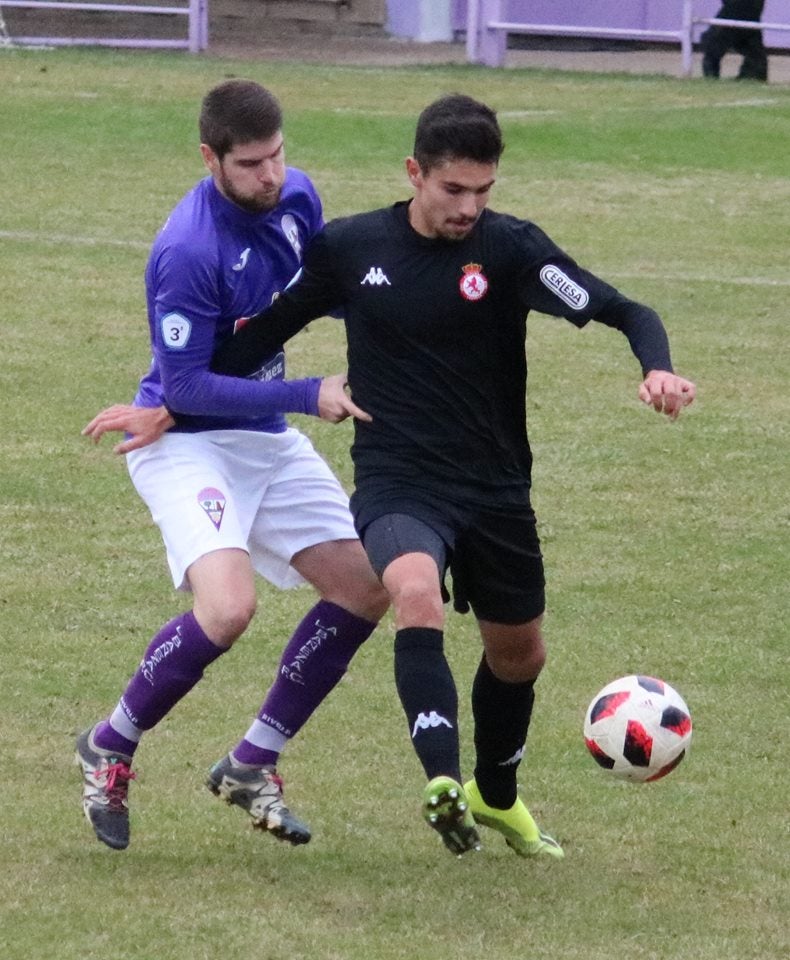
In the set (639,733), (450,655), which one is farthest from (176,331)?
(450,655)

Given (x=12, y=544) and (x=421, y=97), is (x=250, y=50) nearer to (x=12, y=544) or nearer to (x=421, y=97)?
(x=421, y=97)

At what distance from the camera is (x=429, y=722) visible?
502 centimetres

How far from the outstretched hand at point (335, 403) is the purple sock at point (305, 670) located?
700 millimetres

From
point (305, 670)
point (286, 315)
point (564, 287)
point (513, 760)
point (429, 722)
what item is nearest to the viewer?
point (429, 722)

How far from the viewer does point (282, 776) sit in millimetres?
6199

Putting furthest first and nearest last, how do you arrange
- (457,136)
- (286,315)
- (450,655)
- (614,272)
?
(614,272)
(450,655)
(286,315)
(457,136)

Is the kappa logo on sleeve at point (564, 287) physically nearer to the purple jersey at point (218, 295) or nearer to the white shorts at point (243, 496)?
the purple jersey at point (218, 295)

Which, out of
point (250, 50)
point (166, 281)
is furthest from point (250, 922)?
point (250, 50)

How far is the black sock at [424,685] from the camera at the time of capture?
16.4 ft

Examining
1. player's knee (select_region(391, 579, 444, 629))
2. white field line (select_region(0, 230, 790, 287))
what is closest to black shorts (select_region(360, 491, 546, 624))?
player's knee (select_region(391, 579, 444, 629))

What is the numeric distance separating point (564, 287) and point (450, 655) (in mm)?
2420

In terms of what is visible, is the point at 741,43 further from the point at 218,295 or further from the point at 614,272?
the point at 218,295

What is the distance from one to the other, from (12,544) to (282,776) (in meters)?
2.79

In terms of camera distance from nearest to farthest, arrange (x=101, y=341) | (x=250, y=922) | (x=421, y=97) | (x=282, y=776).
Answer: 1. (x=250, y=922)
2. (x=282, y=776)
3. (x=101, y=341)
4. (x=421, y=97)
